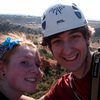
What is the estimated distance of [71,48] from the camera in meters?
4.54

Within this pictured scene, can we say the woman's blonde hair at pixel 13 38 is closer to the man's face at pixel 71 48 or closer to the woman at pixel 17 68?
the woman at pixel 17 68

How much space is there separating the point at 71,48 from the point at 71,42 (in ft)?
0.26

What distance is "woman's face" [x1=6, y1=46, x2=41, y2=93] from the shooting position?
156 inches

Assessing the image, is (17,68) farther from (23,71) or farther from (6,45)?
(6,45)

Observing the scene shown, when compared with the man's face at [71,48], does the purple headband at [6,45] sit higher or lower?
higher

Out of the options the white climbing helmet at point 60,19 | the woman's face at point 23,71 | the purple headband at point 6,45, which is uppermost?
the white climbing helmet at point 60,19

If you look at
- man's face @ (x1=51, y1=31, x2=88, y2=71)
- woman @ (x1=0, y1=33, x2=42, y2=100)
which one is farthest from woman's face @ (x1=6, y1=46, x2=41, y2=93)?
man's face @ (x1=51, y1=31, x2=88, y2=71)

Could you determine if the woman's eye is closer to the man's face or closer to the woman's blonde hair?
the woman's blonde hair

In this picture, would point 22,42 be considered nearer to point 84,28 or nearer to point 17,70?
point 17,70

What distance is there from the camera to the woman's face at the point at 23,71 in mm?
3963

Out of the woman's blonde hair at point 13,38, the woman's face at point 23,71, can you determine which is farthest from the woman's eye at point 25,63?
the woman's blonde hair at point 13,38

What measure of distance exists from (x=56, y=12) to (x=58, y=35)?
30 cm

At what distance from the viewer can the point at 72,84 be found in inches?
188

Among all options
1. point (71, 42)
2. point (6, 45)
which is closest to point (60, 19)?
point (71, 42)
